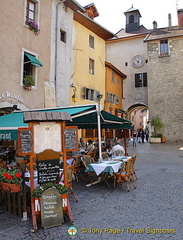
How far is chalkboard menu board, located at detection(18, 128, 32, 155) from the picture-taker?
412 cm

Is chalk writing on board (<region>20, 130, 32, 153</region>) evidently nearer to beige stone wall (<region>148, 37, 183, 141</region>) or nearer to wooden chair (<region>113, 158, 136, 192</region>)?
wooden chair (<region>113, 158, 136, 192</region>)

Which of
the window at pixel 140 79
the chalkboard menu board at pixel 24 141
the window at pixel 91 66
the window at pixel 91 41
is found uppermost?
the window at pixel 91 41

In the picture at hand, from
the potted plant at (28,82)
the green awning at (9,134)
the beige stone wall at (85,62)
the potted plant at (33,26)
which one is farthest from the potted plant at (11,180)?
the beige stone wall at (85,62)

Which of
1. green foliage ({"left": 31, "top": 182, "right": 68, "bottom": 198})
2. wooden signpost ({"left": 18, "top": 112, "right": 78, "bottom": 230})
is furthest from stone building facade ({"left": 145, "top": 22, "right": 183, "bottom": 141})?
green foliage ({"left": 31, "top": 182, "right": 68, "bottom": 198})

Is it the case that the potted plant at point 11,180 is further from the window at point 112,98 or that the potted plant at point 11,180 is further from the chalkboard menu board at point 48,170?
the window at point 112,98

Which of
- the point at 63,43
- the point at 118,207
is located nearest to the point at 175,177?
the point at 118,207

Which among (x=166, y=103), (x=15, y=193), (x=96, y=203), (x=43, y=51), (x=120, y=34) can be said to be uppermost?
(x=120, y=34)

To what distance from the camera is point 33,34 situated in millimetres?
12797

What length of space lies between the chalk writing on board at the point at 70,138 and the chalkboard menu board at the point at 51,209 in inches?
36.4

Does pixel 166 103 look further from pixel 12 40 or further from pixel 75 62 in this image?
pixel 12 40

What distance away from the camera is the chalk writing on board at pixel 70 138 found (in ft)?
15.0

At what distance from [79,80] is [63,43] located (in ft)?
10.8

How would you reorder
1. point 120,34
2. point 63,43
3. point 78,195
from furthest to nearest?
1. point 120,34
2. point 63,43
3. point 78,195

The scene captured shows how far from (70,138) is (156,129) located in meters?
23.2
